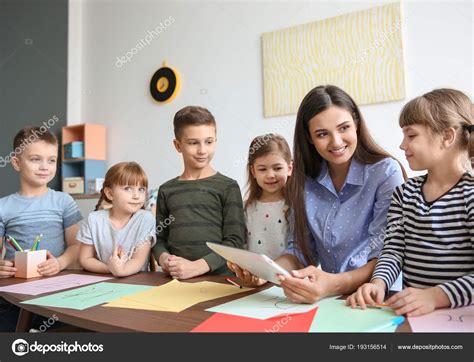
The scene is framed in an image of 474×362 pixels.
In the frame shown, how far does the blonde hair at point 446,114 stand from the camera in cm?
86

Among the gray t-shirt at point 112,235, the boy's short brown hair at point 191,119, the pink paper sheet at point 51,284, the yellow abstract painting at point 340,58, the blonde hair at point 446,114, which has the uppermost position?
the yellow abstract painting at point 340,58

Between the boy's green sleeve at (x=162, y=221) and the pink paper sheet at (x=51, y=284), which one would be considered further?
the boy's green sleeve at (x=162, y=221)

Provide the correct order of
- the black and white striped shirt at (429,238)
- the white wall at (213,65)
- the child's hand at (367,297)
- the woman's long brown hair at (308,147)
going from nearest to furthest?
the child's hand at (367,297), the black and white striped shirt at (429,238), the woman's long brown hair at (308,147), the white wall at (213,65)

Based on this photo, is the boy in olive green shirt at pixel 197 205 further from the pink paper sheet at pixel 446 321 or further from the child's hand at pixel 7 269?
the pink paper sheet at pixel 446 321

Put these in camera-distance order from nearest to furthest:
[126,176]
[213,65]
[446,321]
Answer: [446,321] < [126,176] < [213,65]

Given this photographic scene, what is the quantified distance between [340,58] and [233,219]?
2.00m

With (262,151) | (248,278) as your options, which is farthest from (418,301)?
(262,151)

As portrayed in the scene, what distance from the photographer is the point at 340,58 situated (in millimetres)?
2873

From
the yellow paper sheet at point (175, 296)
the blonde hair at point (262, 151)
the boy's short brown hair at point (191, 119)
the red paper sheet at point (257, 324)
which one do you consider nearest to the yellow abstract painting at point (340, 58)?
the blonde hair at point (262, 151)

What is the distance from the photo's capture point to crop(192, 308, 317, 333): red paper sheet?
0.60 meters

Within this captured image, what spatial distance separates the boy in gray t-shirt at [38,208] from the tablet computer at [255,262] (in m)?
0.77

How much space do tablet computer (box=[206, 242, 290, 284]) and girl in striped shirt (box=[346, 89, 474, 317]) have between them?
0.65ft

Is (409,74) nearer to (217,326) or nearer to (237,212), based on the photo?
(237,212)

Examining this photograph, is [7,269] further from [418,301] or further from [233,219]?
[418,301]
